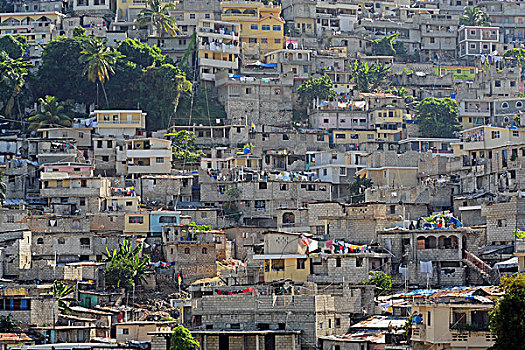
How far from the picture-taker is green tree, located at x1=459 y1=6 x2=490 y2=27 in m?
105

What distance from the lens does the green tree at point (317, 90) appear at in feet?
292

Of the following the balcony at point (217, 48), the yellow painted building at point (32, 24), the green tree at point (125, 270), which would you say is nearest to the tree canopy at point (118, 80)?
the balcony at point (217, 48)

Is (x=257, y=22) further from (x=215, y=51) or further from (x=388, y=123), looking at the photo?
(x=388, y=123)

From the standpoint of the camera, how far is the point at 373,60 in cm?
9931

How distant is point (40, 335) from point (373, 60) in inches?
1974

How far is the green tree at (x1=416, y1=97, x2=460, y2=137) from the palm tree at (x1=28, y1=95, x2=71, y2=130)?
2428 cm

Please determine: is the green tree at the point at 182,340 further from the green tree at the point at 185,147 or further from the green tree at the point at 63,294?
the green tree at the point at 185,147

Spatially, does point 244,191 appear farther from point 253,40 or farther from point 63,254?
point 253,40

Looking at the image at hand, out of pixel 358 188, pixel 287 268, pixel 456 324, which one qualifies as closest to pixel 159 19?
pixel 358 188

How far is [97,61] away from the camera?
85562 millimetres

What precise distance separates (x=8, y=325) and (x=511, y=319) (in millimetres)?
23384

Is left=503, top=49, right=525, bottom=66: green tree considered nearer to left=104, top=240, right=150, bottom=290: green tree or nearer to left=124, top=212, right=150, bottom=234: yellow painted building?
left=124, top=212, right=150, bottom=234: yellow painted building

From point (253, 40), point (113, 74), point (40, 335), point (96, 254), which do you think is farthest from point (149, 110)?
point (40, 335)

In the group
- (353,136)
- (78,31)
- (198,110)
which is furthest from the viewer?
(78,31)
